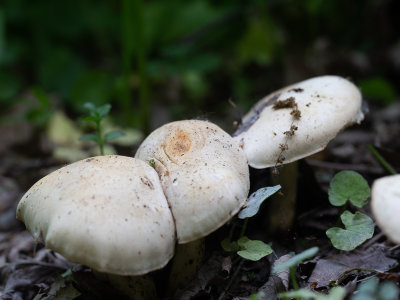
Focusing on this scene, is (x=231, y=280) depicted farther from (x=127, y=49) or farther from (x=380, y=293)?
(x=127, y=49)

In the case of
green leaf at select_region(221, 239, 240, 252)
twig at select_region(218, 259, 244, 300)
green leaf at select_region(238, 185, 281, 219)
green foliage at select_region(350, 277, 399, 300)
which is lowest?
twig at select_region(218, 259, 244, 300)

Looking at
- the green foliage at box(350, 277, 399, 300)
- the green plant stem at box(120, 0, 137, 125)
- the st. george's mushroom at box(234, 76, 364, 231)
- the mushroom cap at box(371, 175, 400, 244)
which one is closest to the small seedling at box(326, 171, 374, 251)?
the st. george's mushroom at box(234, 76, 364, 231)

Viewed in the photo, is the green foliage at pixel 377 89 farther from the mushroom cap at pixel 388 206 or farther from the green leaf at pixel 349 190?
the mushroom cap at pixel 388 206

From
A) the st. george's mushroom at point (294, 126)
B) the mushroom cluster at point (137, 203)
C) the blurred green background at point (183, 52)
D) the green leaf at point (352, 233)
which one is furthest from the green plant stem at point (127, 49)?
the green leaf at point (352, 233)

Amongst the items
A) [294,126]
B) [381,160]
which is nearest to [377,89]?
[381,160]

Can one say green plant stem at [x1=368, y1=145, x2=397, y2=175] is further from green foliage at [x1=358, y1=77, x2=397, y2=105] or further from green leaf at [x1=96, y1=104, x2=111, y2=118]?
green foliage at [x1=358, y1=77, x2=397, y2=105]

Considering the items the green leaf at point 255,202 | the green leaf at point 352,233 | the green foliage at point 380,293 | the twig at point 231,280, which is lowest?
the twig at point 231,280

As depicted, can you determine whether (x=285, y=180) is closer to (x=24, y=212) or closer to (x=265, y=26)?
(x=24, y=212)
